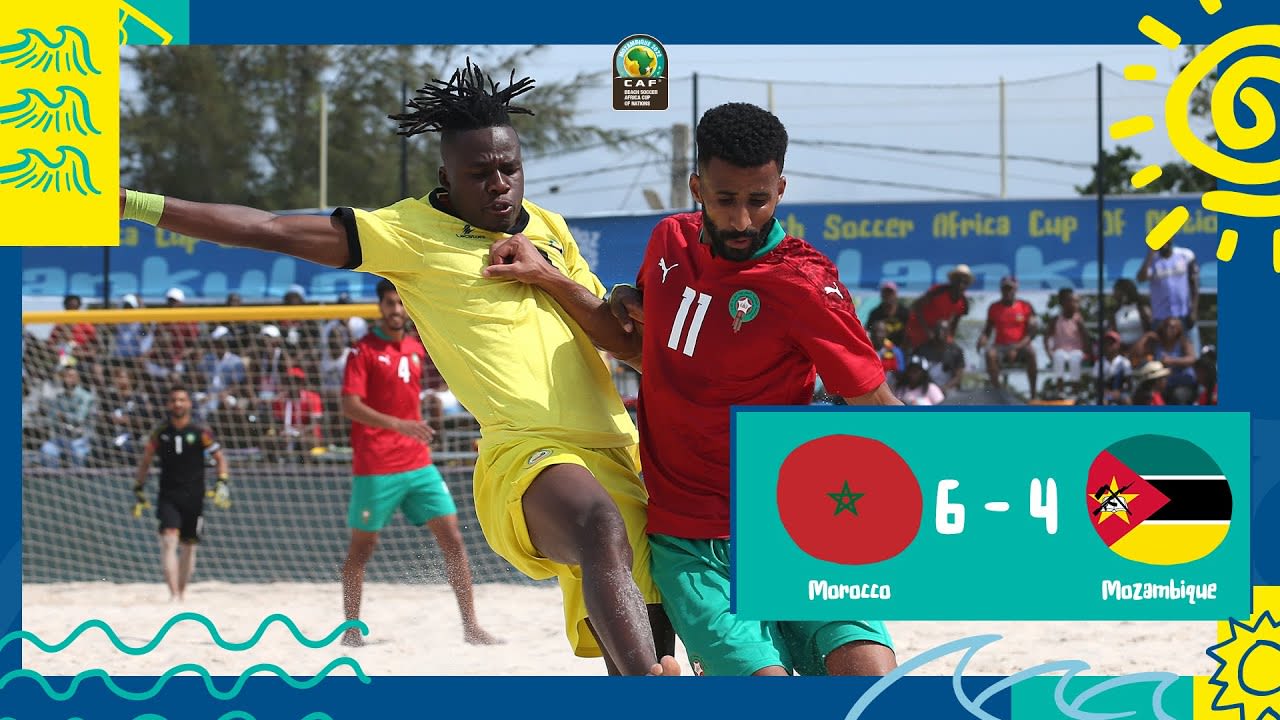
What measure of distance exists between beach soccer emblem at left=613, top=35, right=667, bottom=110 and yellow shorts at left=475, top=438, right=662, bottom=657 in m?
0.88

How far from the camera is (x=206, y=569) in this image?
976 centimetres

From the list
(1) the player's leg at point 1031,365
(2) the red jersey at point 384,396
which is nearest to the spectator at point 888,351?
(1) the player's leg at point 1031,365

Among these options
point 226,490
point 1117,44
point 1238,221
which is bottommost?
point 226,490

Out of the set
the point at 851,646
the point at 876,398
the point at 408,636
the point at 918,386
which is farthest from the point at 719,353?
the point at 918,386

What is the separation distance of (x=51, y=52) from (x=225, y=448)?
278 inches

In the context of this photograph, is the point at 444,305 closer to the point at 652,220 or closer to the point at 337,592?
the point at 652,220

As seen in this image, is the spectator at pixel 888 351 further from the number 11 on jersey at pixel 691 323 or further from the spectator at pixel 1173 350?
the number 11 on jersey at pixel 691 323

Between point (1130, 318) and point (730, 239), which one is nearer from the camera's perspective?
point (730, 239)

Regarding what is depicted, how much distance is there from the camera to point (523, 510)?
3.31 meters

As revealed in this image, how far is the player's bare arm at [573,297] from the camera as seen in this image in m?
3.54

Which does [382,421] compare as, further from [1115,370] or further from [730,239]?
[1115,370]

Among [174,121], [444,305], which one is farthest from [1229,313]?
[174,121]

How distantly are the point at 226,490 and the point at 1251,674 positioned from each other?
7.59 m

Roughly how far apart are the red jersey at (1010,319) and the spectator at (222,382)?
5357 mm
